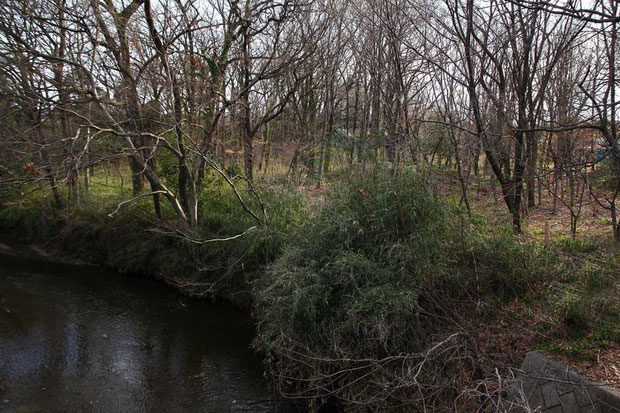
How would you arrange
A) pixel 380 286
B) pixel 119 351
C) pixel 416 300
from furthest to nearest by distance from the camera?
pixel 119 351 < pixel 380 286 < pixel 416 300

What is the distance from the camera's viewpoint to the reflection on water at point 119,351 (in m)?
5.84

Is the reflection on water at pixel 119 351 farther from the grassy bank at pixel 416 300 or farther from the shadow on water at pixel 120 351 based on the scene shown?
the grassy bank at pixel 416 300

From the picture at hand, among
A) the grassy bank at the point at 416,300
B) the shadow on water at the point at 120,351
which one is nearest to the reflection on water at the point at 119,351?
the shadow on water at the point at 120,351

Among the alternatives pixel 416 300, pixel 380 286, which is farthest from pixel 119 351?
pixel 416 300

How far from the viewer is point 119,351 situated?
7145 mm

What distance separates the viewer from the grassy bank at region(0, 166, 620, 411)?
470 cm

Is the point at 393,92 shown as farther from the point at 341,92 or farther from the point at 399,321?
the point at 341,92

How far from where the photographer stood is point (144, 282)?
10.8 m

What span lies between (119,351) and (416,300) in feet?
16.7

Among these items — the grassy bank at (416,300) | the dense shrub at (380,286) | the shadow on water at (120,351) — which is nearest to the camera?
the grassy bank at (416,300)

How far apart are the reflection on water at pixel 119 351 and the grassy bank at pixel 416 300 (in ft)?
3.24

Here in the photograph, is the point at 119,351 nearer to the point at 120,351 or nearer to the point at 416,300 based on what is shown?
the point at 120,351

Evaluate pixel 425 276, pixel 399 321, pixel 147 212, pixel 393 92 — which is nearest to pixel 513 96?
pixel 393 92

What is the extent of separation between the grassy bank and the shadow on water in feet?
3.13
